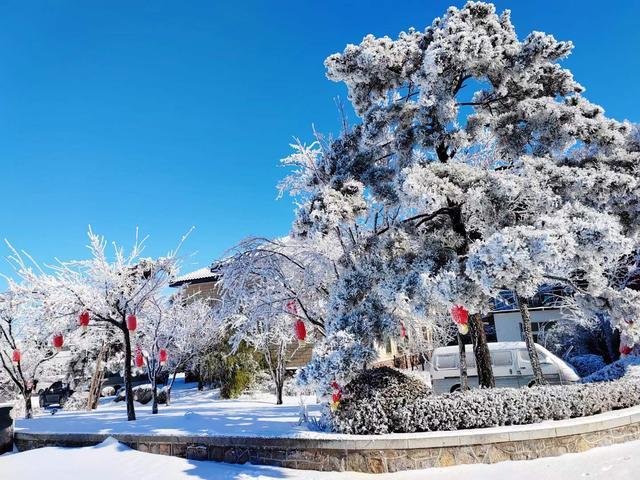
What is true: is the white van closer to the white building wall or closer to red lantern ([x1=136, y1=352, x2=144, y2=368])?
the white building wall

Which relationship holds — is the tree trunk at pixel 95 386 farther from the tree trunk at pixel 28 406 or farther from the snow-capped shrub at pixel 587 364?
the snow-capped shrub at pixel 587 364

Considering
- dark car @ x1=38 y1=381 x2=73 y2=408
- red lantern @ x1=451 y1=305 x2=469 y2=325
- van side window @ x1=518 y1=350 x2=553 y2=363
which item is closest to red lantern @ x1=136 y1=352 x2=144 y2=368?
dark car @ x1=38 y1=381 x2=73 y2=408

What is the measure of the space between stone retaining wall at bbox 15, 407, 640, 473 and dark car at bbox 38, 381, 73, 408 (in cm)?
1920

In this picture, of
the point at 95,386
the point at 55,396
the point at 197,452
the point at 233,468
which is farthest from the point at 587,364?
the point at 55,396

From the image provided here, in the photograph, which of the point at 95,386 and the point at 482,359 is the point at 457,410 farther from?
the point at 95,386

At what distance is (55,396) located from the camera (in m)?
23.8

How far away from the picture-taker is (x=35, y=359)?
19.4 metres

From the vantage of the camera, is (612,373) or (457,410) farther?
(612,373)

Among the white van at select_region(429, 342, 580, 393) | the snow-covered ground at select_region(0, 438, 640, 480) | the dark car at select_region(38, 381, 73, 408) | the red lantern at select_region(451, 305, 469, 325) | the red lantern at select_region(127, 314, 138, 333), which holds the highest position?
the red lantern at select_region(127, 314, 138, 333)

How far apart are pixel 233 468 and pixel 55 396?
68.0 feet

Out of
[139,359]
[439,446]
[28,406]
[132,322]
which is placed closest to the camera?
[439,446]

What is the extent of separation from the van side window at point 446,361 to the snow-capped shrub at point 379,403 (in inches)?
257

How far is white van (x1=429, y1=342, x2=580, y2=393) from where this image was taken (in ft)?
44.3

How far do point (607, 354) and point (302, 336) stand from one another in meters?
16.1
